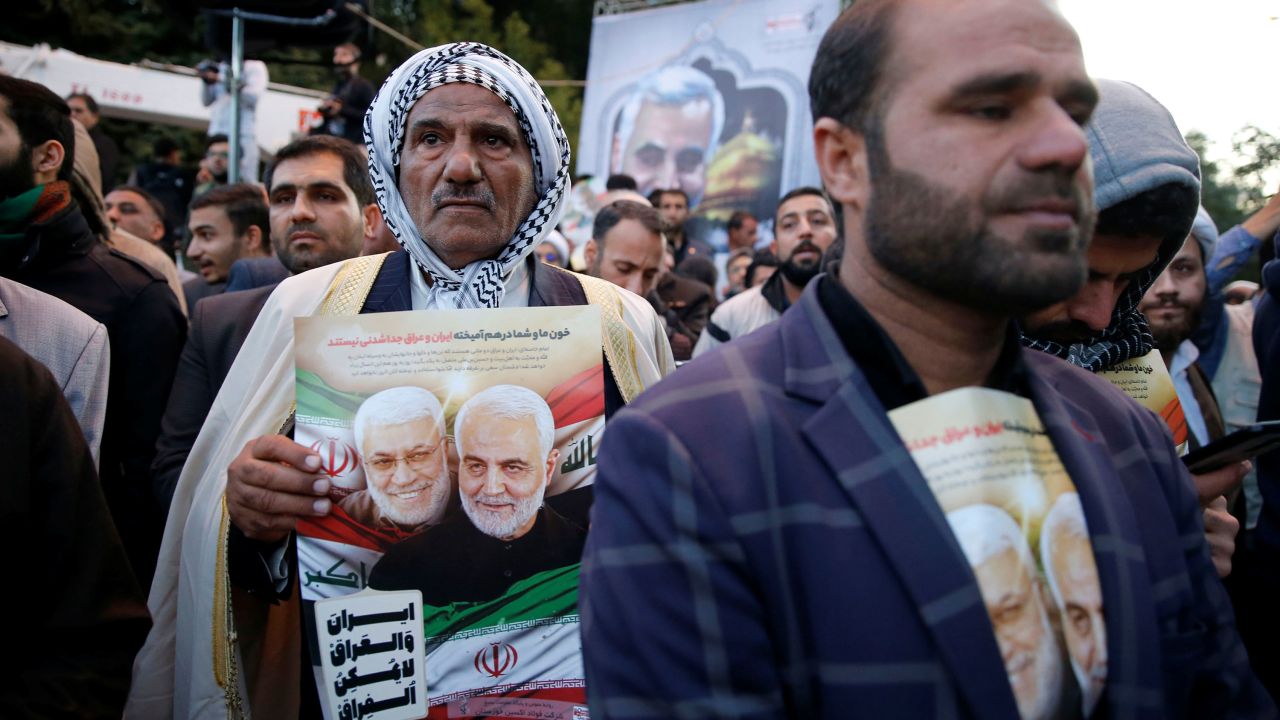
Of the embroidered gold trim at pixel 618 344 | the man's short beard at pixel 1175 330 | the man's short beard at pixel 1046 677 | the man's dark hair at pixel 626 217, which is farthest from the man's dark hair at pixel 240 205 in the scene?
the man's short beard at pixel 1046 677

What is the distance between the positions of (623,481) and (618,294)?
1.15m

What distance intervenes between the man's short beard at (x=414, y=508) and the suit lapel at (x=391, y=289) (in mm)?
493

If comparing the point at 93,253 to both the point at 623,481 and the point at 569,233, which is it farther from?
the point at 569,233

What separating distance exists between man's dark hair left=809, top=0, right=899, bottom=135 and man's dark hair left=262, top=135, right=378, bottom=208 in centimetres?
270

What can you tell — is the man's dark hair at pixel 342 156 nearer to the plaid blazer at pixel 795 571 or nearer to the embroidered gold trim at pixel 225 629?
the embroidered gold trim at pixel 225 629

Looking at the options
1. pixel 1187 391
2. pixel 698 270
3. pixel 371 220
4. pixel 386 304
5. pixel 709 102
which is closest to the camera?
pixel 386 304

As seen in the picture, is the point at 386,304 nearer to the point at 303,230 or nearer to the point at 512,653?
the point at 512,653

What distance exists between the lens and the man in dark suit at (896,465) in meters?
1.13

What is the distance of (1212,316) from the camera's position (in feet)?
15.5

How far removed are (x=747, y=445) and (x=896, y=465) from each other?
0.62 feet

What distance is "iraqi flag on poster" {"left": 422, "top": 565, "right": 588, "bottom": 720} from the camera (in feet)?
5.65

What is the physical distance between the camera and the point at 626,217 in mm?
4824

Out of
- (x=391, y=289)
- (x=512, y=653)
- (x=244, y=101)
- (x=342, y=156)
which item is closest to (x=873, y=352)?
→ (x=512, y=653)

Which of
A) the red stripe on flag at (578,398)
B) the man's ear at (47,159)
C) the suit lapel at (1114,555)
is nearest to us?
the suit lapel at (1114,555)
